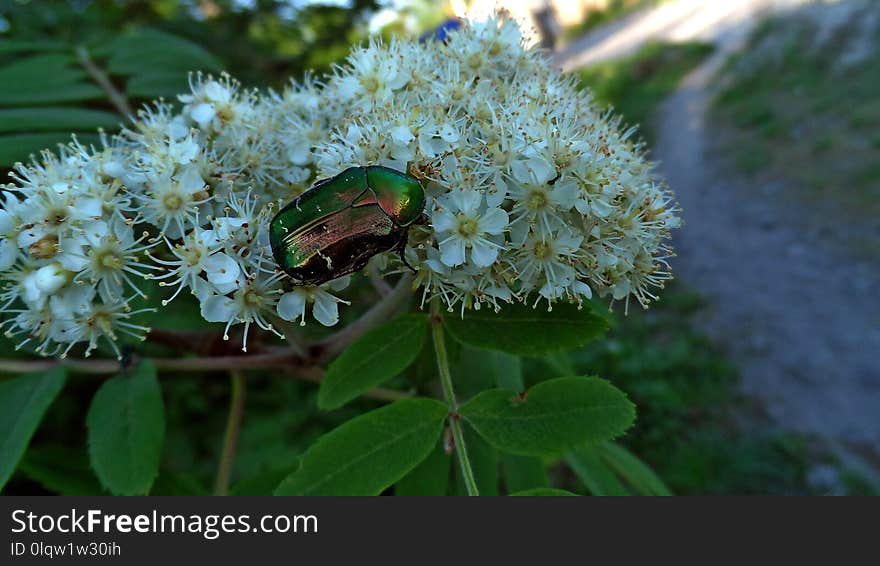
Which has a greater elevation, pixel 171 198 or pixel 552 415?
pixel 171 198

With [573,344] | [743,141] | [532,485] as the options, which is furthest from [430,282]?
[743,141]

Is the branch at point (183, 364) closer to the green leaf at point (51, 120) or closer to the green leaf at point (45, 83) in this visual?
the green leaf at point (51, 120)

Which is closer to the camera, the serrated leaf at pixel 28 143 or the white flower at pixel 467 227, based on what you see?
the white flower at pixel 467 227

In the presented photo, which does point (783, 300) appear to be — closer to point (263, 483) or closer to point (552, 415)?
point (552, 415)

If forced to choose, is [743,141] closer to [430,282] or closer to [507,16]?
[507,16]

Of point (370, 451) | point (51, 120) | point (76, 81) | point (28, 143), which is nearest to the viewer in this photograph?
point (370, 451)

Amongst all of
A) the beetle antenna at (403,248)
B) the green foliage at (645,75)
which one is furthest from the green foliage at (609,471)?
the green foliage at (645,75)

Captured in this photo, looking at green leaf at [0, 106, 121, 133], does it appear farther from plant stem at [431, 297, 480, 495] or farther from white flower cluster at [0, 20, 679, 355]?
plant stem at [431, 297, 480, 495]

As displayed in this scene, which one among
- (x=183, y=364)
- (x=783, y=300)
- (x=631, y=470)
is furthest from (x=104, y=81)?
(x=783, y=300)
